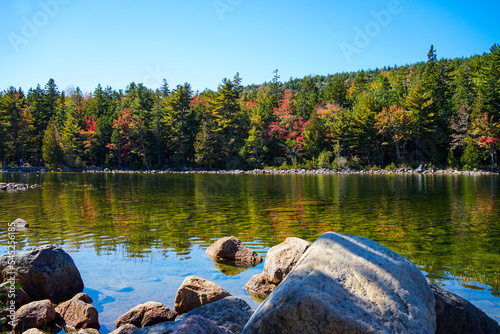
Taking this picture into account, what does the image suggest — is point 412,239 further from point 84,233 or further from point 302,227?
point 84,233

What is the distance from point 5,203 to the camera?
17406 millimetres

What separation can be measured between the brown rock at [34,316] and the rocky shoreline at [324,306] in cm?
1

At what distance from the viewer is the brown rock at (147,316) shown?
461cm

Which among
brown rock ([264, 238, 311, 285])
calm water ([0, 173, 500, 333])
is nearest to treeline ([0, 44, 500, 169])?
calm water ([0, 173, 500, 333])

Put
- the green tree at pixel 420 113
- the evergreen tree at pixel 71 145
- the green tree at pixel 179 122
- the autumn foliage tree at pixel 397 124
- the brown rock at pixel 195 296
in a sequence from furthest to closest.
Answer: the evergreen tree at pixel 71 145 → the green tree at pixel 179 122 → the green tree at pixel 420 113 → the autumn foliage tree at pixel 397 124 → the brown rock at pixel 195 296

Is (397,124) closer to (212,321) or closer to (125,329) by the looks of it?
(212,321)

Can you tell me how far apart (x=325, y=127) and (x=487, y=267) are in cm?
4821

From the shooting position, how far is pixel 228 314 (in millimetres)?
4141

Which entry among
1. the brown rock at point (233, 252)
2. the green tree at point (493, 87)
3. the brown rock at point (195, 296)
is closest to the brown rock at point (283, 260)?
the brown rock at point (195, 296)

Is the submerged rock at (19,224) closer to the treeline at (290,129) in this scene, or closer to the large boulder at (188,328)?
the large boulder at (188,328)

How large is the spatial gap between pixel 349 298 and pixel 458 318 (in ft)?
5.64

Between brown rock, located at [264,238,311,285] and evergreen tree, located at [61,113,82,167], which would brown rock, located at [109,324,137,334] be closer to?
brown rock, located at [264,238,311,285]

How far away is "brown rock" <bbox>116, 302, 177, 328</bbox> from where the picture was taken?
15.1ft

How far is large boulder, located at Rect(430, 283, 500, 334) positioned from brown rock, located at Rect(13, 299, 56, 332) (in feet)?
16.4
